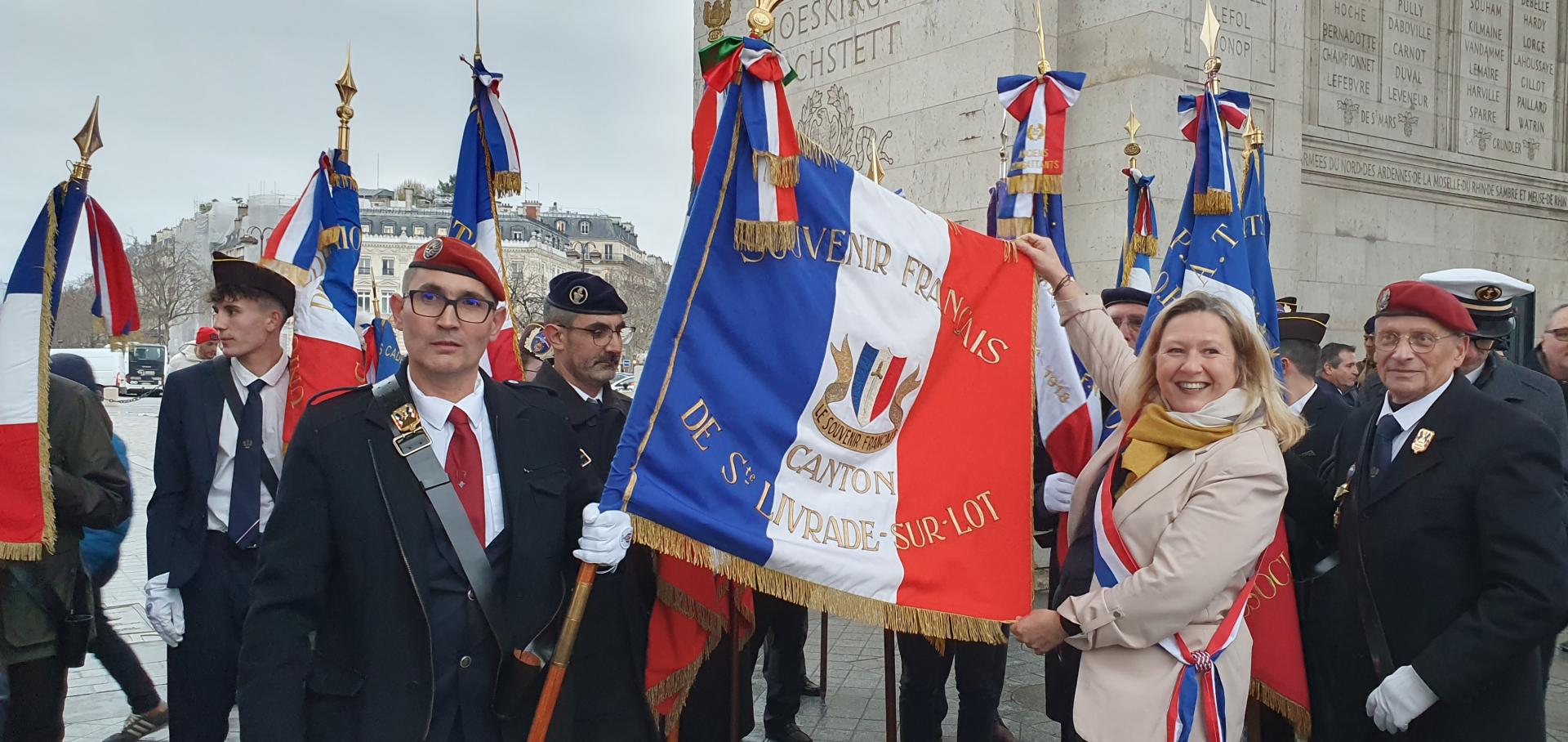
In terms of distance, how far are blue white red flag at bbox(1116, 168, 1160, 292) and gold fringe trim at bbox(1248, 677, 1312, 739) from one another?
10.3ft

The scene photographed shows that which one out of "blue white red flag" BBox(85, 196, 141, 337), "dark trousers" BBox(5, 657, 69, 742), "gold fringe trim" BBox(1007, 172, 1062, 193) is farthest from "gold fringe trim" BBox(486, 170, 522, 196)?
"dark trousers" BBox(5, 657, 69, 742)

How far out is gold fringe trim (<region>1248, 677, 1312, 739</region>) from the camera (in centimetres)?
359

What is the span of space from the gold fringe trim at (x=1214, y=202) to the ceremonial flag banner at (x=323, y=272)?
161 inches

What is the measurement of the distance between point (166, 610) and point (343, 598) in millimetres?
2004

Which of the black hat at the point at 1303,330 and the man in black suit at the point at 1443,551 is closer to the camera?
the man in black suit at the point at 1443,551

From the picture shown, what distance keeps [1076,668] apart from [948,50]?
6566mm

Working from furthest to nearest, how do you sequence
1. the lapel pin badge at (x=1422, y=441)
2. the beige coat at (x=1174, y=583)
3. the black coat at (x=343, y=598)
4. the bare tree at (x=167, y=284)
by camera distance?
1. the bare tree at (x=167, y=284)
2. the lapel pin badge at (x=1422, y=441)
3. the beige coat at (x=1174, y=583)
4. the black coat at (x=343, y=598)

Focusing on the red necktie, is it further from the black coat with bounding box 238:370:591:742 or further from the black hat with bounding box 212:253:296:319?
the black hat with bounding box 212:253:296:319

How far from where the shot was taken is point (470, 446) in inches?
102

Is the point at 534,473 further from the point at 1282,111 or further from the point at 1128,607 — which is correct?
the point at 1282,111

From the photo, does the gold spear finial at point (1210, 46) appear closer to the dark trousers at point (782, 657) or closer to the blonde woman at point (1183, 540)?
the blonde woman at point (1183, 540)

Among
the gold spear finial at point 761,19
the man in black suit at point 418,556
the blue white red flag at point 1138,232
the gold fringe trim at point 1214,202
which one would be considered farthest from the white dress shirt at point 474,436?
the blue white red flag at point 1138,232

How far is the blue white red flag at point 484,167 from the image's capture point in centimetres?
564

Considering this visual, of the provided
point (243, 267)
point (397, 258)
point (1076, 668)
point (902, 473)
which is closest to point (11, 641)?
point (243, 267)
